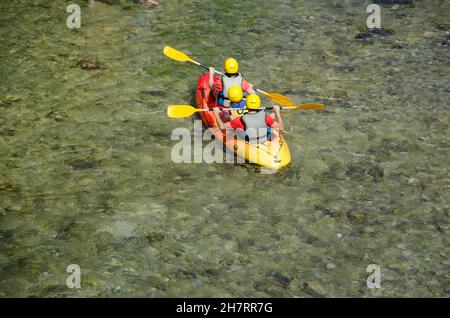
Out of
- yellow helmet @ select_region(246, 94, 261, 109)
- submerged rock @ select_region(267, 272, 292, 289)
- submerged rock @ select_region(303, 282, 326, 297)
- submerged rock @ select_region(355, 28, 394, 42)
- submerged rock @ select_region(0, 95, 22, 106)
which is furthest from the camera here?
submerged rock @ select_region(355, 28, 394, 42)

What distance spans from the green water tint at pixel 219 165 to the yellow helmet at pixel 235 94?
1.15 meters

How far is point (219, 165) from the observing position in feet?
35.3

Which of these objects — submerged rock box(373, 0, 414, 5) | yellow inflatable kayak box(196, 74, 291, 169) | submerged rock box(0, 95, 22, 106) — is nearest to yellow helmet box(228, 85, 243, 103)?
yellow inflatable kayak box(196, 74, 291, 169)

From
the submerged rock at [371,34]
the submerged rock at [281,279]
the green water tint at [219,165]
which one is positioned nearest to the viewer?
the submerged rock at [281,279]

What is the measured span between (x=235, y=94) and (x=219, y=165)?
1.24 meters

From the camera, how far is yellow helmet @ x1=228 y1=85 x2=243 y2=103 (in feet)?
34.6

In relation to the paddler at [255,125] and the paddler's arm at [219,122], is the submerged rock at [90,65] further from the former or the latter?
the paddler at [255,125]

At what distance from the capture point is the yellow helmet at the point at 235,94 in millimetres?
10547

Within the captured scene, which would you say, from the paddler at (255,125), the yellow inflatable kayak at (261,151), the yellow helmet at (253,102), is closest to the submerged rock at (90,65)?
the yellow inflatable kayak at (261,151)

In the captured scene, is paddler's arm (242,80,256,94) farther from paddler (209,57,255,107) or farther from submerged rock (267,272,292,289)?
submerged rock (267,272,292,289)

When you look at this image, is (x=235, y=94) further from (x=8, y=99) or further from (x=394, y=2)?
(x=394, y=2)

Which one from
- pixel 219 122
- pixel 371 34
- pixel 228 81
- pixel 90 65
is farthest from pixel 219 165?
pixel 371 34

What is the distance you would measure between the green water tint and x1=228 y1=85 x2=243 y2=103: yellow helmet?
3.77 feet

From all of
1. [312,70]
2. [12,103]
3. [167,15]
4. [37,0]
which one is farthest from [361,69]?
[37,0]
